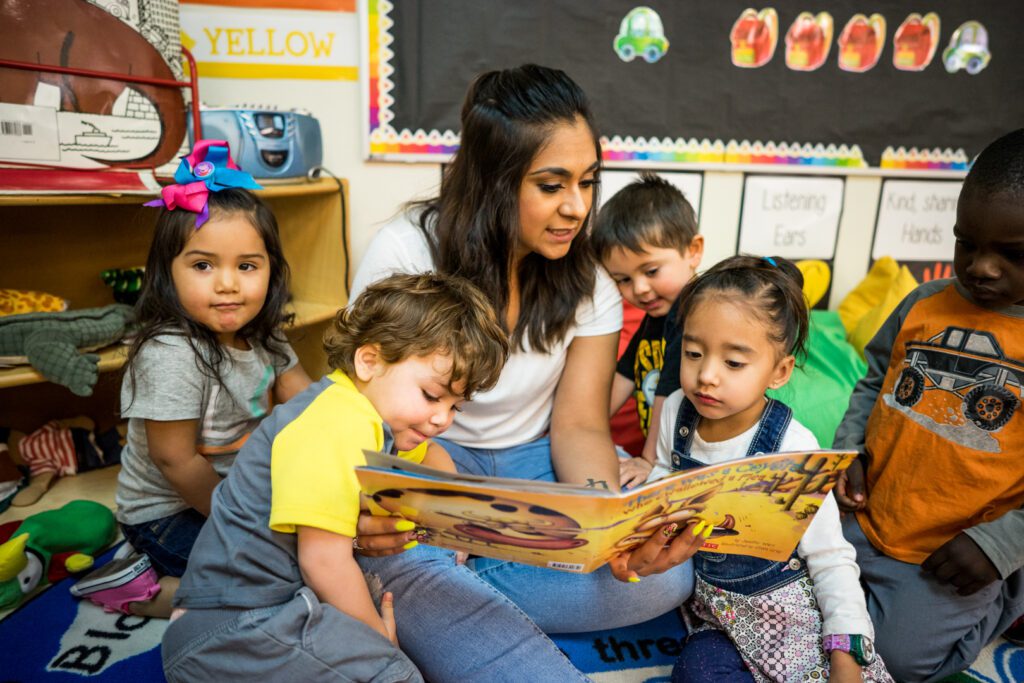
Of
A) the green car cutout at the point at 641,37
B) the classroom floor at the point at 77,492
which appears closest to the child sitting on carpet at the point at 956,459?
the green car cutout at the point at 641,37

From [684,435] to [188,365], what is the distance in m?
0.93

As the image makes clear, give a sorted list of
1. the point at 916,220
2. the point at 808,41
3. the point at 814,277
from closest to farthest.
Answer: the point at 808,41
the point at 814,277
the point at 916,220

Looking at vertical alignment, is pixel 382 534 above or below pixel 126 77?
below

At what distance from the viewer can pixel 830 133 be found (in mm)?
2447

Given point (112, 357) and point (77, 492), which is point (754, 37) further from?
point (77, 492)

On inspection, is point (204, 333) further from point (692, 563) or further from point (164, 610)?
point (692, 563)

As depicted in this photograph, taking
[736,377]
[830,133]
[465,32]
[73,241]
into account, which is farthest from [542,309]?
[830,133]

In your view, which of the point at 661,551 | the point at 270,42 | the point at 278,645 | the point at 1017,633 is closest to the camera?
the point at 278,645

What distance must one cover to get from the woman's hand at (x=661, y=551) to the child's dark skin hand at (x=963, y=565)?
1.50 feet

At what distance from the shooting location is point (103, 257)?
198 cm

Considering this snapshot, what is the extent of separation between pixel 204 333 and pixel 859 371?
5.94 feet

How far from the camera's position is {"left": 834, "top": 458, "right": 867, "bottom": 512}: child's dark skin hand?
1287 mm

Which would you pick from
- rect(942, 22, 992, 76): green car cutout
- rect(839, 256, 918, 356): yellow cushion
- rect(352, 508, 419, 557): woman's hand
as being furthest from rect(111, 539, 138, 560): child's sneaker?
rect(942, 22, 992, 76): green car cutout

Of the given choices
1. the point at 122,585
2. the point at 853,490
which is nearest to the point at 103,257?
the point at 122,585
